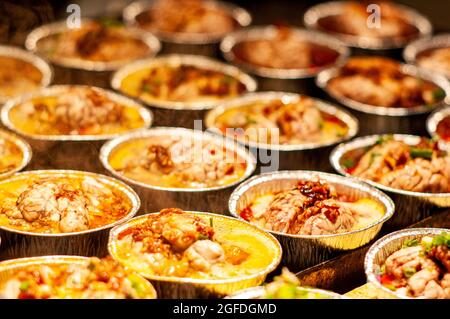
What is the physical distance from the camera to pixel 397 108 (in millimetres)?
6754

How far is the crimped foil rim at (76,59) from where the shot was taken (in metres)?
6.79

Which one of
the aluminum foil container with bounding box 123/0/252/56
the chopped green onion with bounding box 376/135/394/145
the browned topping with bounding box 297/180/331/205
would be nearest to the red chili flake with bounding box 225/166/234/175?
the browned topping with bounding box 297/180/331/205

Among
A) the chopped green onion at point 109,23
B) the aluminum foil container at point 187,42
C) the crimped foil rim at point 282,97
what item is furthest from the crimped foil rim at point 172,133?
the chopped green onion at point 109,23

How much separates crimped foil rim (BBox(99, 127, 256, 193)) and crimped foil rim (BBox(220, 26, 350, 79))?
4.29ft

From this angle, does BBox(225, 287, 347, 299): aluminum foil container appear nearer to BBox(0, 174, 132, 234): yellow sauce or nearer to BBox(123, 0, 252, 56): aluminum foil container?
BBox(0, 174, 132, 234): yellow sauce

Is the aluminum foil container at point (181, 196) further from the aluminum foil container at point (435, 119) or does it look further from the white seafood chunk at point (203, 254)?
the aluminum foil container at point (435, 119)

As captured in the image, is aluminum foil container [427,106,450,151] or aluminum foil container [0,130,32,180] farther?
aluminum foil container [427,106,450,151]

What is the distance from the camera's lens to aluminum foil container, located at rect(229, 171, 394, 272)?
182 inches

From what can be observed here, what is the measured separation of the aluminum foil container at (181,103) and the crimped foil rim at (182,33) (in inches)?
12.9

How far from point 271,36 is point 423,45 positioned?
154 centimetres

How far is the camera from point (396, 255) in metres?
4.57

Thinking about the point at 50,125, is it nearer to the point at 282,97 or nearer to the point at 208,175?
the point at 208,175

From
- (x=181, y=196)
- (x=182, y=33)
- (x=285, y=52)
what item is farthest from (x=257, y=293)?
(x=182, y=33)

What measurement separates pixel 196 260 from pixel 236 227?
53 centimetres
